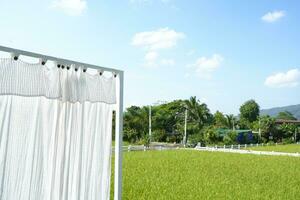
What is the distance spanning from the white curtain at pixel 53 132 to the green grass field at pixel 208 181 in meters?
3.48

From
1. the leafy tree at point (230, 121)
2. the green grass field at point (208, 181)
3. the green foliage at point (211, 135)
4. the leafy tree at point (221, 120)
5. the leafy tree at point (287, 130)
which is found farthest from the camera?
the leafy tree at point (230, 121)

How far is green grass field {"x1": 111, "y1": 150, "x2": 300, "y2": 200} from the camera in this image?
623cm

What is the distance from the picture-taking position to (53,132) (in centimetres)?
227

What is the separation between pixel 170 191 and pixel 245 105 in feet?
99.6

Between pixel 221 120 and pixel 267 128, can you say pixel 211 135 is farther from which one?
pixel 267 128

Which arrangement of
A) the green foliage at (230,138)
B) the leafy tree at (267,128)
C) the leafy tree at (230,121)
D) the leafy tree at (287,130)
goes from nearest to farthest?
the green foliage at (230,138) → the leafy tree at (267,128) → the leafy tree at (287,130) → the leafy tree at (230,121)

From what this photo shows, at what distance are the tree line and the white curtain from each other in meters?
17.5

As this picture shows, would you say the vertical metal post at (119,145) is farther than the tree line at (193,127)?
No

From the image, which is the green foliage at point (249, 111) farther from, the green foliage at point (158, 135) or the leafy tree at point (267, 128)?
the green foliage at point (158, 135)

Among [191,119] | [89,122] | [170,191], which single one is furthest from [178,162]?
[191,119]

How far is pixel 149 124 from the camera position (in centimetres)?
2233

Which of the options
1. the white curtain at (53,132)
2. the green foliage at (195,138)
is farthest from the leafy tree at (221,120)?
the white curtain at (53,132)

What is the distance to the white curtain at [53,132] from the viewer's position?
6.73 ft

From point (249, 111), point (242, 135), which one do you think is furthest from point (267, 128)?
point (249, 111)
